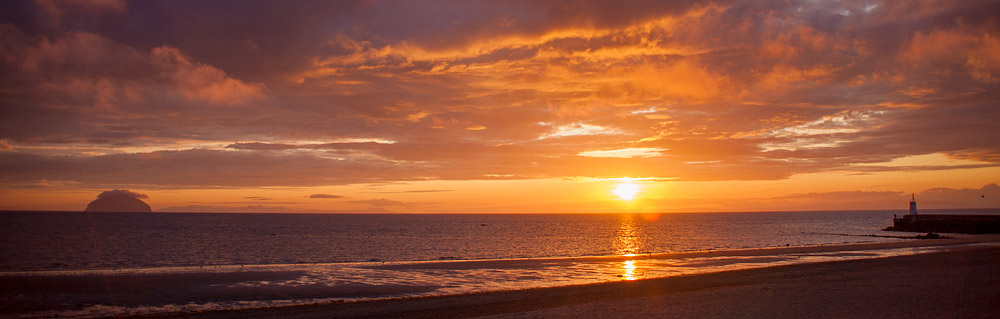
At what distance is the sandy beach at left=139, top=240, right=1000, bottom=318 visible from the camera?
18.5 meters

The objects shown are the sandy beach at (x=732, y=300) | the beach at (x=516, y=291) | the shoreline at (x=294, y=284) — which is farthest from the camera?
the shoreline at (x=294, y=284)

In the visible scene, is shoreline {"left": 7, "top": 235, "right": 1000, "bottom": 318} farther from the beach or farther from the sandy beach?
the sandy beach

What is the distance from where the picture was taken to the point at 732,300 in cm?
2102

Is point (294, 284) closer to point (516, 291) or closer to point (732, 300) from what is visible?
point (516, 291)

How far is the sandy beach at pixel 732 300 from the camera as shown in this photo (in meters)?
18.5

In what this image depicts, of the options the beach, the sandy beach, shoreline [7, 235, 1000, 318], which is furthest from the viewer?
shoreline [7, 235, 1000, 318]

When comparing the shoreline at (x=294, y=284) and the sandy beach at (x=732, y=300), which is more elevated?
the sandy beach at (x=732, y=300)

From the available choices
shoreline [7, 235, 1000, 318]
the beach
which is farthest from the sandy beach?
shoreline [7, 235, 1000, 318]

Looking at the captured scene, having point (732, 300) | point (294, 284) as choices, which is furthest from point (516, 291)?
point (294, 284)

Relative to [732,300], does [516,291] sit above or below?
below

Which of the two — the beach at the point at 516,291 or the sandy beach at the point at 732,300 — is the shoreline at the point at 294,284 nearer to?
the beach at the point at 516,291

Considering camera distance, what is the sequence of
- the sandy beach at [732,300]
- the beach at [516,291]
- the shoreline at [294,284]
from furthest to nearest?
1. the shoreline at [294,284]
2. the beach at [516,291]
3. the sandy beach at [732,300]

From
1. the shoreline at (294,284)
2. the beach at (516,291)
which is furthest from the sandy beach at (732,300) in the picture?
the shoreline at (294,284)

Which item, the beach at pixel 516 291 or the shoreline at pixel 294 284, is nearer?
the beach at pixel 516 291
